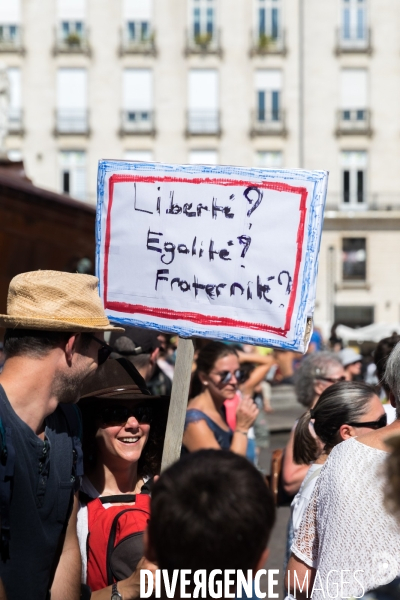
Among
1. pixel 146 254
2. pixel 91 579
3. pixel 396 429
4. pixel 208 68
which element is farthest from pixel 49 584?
pixel 208 68

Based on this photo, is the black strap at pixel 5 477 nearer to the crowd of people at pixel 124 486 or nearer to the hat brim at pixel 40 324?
the crowd of people at pixel 124 486

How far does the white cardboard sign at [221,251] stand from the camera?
3.20 m

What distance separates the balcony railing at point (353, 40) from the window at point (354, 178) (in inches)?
146

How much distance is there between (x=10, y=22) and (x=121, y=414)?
3448cm

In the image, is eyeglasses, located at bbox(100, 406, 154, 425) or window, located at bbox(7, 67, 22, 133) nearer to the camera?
eyeglasses, located at bbox(100, 406, 154, 425)

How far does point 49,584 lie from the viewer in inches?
104

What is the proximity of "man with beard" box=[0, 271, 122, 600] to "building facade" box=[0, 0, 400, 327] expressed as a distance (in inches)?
1294

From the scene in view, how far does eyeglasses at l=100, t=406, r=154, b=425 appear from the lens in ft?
10.5

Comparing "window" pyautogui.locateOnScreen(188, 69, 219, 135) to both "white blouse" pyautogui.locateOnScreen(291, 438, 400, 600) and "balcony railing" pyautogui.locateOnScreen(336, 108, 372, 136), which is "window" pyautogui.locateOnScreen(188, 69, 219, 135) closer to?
"balcony railing" pyautogui.locateOnScreen(336, 108, 372, 136)

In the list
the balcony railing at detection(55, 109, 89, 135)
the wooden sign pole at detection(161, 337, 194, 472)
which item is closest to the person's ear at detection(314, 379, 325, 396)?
the wooden sign pole at detection(161, 337, 194, 472)

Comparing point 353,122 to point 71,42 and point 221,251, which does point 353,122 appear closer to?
point 71,42

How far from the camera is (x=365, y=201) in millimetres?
36156

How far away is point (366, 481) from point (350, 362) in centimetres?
497

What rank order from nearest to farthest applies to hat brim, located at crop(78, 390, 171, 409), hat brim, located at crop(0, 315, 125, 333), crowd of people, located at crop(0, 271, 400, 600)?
crowd of people, located at crop(0, 271, 400, 600), hat brim, located at crop(0, 315, 125, 333), hat brim, located at crop(78, 390, 171, 409)
